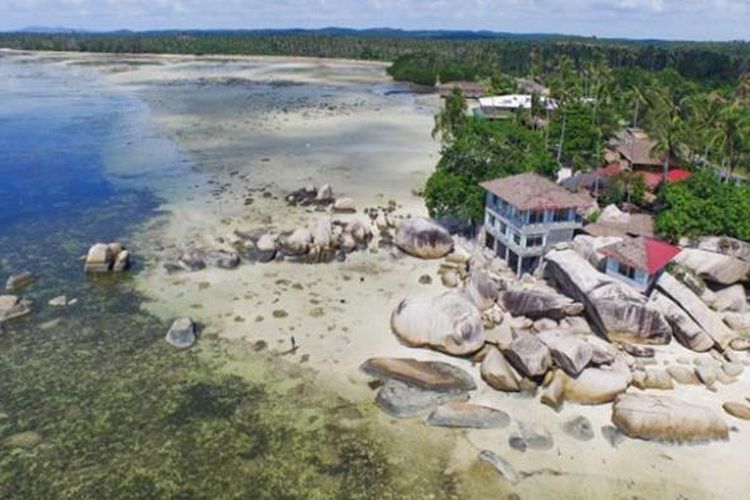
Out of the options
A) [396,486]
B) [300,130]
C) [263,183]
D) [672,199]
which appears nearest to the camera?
[396,486]

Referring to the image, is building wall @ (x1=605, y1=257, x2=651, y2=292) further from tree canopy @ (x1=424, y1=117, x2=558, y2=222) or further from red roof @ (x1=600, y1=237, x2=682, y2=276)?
tree canopy @ (x1=424, y1=117, x2=558, y2=222)

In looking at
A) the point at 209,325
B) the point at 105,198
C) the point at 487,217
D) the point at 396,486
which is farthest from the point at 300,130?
the point at 396,486

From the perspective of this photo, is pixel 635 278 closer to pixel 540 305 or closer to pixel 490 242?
pixel 540 305

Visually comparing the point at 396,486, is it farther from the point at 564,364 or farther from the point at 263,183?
the point at 263,183

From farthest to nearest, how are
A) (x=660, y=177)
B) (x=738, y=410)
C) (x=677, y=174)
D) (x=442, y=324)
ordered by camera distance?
(x=660, y=177), (x=677, y=174), (x=442, y=324), (x=738, y=410)

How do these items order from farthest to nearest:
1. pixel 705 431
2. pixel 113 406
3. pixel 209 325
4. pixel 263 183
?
pixel 263 183
pixel 209 325
pixel 113 406
pixel 705 431

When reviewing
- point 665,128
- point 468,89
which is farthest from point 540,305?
point 468,89
